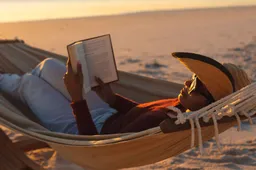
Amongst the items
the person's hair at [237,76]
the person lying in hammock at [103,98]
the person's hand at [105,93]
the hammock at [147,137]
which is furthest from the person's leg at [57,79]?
the person's hair at [237,76]

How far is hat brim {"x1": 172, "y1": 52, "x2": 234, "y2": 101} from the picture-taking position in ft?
5.57

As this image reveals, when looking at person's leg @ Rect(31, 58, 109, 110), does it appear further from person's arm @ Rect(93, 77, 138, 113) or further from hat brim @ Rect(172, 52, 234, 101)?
hat brim @ Rect(172, 52, 234, 101)

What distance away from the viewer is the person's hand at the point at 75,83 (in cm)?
199

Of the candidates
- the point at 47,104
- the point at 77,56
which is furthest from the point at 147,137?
the point at 47,104

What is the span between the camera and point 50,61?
8.29 ft

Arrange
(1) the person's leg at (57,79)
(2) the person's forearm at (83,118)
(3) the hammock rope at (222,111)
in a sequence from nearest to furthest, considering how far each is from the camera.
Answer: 1. (3) the hammock rope at (222,111)
2. (2) the person's forearm at (83,118)
3. (1) the person's leg at (57,79)

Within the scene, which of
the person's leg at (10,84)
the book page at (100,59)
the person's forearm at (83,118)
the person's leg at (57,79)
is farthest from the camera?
the person's leg at (10,84)

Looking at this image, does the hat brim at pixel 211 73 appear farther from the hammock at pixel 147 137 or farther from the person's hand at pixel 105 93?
the person's hand at pixel 105 93

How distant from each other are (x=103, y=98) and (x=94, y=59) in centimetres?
25

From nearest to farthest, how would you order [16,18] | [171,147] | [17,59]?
[171,147] < [17,59] < [16,18]

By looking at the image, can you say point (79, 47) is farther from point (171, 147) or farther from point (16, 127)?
point (171, 147)

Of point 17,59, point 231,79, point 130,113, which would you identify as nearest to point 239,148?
point 130,113

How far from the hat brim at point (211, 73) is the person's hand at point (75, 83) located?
482 millimetres

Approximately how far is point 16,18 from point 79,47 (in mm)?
17514
